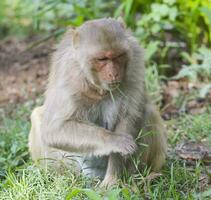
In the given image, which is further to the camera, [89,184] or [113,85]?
[89,184]

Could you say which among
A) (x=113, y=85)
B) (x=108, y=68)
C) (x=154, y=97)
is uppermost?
(x=108, y=68)

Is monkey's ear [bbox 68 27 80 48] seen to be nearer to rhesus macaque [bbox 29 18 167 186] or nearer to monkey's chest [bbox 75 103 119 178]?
rhesus macaque [bbox 29 18 167 186]

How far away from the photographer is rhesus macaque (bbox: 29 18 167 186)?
19.1 feet

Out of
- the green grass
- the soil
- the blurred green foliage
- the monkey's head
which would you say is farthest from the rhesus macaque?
the soil

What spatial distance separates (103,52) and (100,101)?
50 centimetres

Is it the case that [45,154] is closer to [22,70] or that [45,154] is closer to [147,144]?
[147,144]

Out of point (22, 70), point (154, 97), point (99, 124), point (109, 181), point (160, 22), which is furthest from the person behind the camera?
point (22, 70)

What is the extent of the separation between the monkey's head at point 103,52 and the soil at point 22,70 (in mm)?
3454

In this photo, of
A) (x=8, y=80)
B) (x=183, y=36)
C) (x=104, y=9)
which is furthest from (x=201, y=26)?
(x=8, y=80)

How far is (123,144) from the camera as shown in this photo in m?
5.88

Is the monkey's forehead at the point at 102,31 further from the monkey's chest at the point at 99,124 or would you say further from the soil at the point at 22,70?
the soil at the point at 22,70

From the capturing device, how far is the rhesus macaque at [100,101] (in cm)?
581

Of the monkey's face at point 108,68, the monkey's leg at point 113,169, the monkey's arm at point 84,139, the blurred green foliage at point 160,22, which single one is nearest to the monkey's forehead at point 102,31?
the monkey's face at point 108,68

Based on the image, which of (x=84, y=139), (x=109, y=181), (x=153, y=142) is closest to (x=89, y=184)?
(x=109, y=181)
